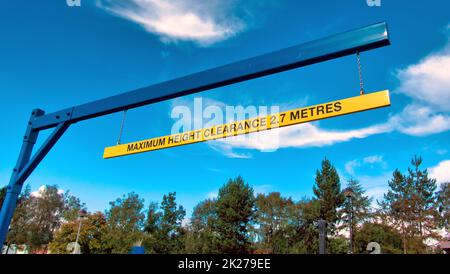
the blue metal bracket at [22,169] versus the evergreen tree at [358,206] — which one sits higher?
the evergreen tree at [358,206]

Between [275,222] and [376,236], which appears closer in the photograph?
[376,236]

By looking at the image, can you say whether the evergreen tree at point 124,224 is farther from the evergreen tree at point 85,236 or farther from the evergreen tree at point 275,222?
the evergreen tree at point 275,222

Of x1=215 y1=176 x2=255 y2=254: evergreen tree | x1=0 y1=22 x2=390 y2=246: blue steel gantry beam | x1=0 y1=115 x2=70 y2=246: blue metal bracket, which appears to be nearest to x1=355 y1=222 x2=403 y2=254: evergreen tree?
x1=215 y1=176 x2=255 y2=254: evergreen tree

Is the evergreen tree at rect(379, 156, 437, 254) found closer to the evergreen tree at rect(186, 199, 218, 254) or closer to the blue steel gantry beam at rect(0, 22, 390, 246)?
the evergreen tree at rect(186, 199, 218, 254)

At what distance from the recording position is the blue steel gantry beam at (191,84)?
495cm

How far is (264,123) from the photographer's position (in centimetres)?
536

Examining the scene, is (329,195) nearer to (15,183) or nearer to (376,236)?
(376,236)

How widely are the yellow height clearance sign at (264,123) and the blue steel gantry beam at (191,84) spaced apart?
88 cm

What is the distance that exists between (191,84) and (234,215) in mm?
34206

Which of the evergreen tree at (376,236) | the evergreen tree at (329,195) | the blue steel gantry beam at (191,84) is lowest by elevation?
the blue steel gantry beam at (191,84)

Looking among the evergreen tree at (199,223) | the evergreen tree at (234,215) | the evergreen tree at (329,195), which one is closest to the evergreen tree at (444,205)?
the evergreen tree at (329,195)

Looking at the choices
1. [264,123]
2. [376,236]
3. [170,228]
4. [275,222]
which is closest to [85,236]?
[170,228]

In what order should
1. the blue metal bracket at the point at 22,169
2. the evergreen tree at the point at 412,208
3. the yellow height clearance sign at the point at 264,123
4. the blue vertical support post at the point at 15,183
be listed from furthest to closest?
the evergreen tree at the point at 412,208
the blue metal bracket at the point at 22,169
the blue vertical support post at the point at 15,183
the yellow height clearance sign at the point at 264,123

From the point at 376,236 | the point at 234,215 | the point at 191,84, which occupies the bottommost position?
the point at 191,84
